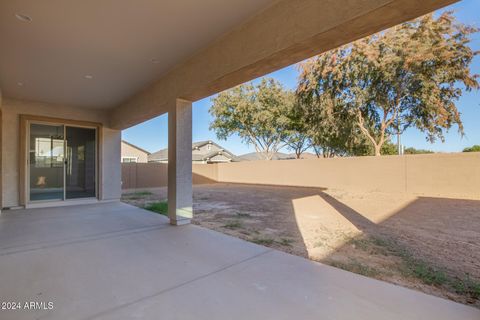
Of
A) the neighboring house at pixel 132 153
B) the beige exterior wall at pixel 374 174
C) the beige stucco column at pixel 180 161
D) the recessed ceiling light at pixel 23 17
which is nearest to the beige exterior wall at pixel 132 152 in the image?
the neighboring house at pixel 132 153

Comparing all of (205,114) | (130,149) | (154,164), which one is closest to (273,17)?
(154,164)

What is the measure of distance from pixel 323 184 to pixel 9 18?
39.4 feet

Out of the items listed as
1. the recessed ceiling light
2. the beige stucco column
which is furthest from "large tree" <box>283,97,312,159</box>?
the recessed ceiling light

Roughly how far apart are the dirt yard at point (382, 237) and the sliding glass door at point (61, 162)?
276 centimetres

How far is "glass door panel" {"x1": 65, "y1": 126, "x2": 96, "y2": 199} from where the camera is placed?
6718mm

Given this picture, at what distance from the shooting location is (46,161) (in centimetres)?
636

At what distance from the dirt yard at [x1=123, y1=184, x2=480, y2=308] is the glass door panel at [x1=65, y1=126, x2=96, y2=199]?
2.66m

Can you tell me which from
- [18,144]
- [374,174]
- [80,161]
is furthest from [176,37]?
[374,174]

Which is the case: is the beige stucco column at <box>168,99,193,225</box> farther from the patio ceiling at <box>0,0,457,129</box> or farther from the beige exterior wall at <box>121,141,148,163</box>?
the beige exterior wall at <box>121,141,148,163</box>

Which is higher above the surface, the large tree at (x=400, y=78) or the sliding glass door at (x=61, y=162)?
the large tree at (x=400, y=78)

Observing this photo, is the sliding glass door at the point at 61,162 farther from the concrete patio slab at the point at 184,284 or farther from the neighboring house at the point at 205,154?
the neighboring house at the point at 205,154

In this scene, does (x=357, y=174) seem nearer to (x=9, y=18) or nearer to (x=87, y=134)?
(x=87, y=134)

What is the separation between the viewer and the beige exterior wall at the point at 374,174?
8555mm

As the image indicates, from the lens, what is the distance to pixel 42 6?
8.33ft
